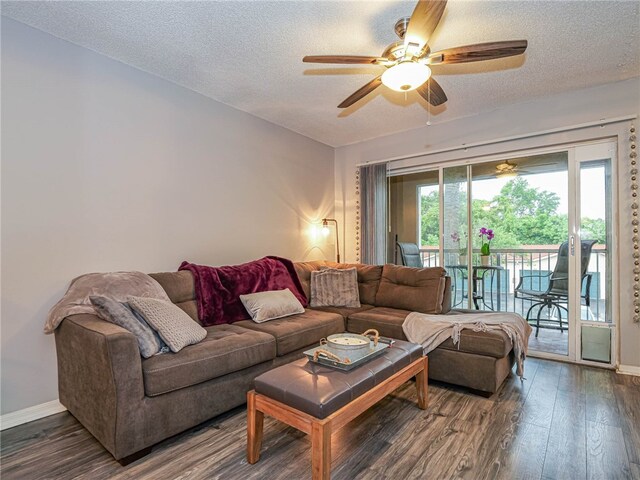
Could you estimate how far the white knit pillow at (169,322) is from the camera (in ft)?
6.63

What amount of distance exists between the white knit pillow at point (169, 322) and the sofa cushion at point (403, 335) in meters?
1.48

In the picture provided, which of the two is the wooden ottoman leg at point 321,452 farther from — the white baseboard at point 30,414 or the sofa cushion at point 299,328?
the white baseboard at point 30,414

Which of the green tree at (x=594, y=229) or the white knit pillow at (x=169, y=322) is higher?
the green tree at (x=594, y=229)

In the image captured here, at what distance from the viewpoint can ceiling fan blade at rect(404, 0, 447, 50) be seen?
5.08 ft

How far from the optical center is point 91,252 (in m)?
2.50

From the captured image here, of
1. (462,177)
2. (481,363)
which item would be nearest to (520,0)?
A: (462,177)

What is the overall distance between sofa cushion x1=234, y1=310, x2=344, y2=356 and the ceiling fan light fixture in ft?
6.34

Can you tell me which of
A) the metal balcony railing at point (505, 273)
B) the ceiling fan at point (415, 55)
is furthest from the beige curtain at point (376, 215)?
the ceiling fan at point (415, 55)

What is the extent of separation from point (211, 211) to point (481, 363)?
9.08ft

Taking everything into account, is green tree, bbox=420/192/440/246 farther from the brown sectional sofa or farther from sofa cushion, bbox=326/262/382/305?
the brown sectional sofa

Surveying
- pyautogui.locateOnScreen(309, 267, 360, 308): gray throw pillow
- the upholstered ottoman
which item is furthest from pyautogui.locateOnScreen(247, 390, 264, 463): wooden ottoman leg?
pyautogui.locateOnScreen(309, 267, 360, 308): gray throw pillow

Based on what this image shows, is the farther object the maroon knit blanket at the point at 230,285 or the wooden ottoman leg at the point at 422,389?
the maroon knit blanket at the point at 230,285

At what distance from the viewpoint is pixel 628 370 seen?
2.95m

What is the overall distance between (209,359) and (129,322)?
0.51 metres
